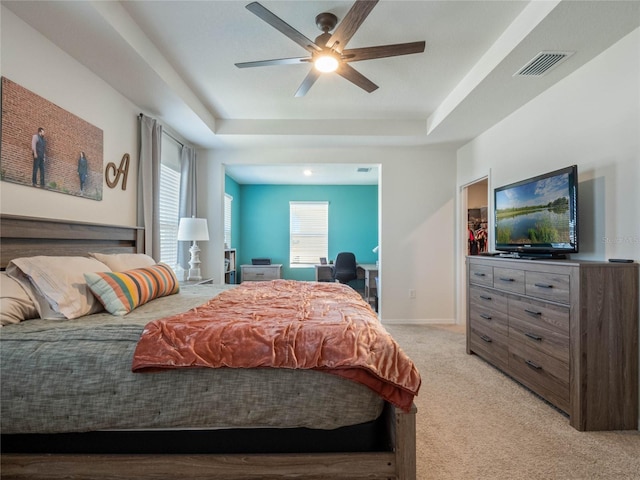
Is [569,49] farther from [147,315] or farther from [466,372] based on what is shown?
[147,315]

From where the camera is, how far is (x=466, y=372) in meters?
2.80

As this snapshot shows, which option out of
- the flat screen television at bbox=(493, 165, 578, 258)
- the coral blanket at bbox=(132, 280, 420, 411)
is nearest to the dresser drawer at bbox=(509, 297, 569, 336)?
Answer: the flat screen television at bbox=(493, 165, 578, 258)

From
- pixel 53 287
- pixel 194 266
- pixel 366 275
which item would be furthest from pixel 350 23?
pixel 366 275

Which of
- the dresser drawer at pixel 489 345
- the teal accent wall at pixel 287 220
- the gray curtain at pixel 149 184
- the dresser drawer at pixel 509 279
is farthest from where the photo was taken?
the teal accent wall at pixel 287 220

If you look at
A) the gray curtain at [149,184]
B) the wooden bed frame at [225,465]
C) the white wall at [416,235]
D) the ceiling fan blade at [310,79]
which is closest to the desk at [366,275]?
→ the white wall at [416,235]

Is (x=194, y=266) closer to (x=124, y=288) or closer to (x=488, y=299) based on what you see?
(x=124, y=288)

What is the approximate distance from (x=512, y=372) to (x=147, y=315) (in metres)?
2.67

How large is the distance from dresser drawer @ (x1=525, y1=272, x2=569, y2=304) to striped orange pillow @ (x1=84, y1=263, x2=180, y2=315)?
2629mm

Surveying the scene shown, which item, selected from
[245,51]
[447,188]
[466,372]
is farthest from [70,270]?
[447,188]

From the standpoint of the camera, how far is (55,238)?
2131mm

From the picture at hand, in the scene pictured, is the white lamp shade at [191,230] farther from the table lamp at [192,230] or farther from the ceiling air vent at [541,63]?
the ceiling air vent at [541,63]

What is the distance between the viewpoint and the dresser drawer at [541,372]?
81.1 inches

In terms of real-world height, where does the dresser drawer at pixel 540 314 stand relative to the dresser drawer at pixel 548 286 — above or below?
below

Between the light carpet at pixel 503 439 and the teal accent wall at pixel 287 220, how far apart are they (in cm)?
444
